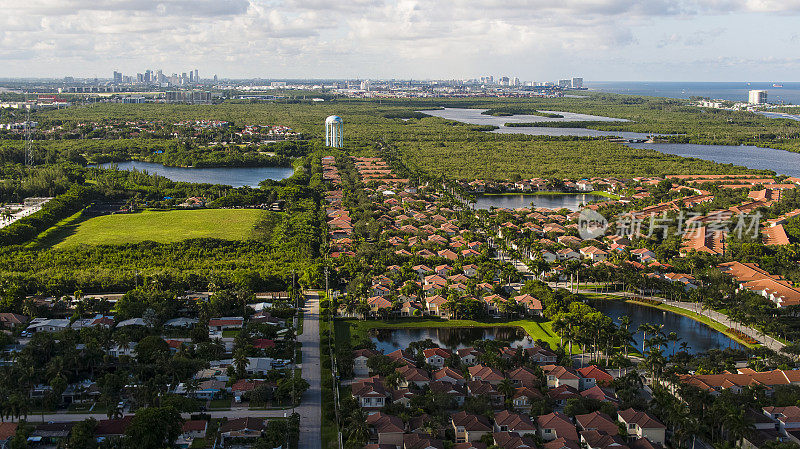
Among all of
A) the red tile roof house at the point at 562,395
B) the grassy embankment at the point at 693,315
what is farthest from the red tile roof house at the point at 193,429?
the grassy embankment at the point at 693,315

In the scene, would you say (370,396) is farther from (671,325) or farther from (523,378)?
(671,325)

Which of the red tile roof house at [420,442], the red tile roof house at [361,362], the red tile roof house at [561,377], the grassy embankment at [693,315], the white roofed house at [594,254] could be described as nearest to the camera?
the red tile roof house at [420,442]

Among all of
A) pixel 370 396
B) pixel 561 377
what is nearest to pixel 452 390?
pixel 370 396

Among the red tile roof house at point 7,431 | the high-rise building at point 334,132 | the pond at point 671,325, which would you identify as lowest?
the pond at point 671,325

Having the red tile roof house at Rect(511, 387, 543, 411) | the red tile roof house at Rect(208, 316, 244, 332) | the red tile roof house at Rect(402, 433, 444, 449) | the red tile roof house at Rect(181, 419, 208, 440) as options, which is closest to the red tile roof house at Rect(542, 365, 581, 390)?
the red tile roof house at Rect(511, 387, 543, 411)

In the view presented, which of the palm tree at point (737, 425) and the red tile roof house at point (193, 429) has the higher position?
the palm tree at point (737, 425)

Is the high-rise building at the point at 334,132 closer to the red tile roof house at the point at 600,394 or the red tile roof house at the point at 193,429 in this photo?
the red tile roof house at the point at 600,394
